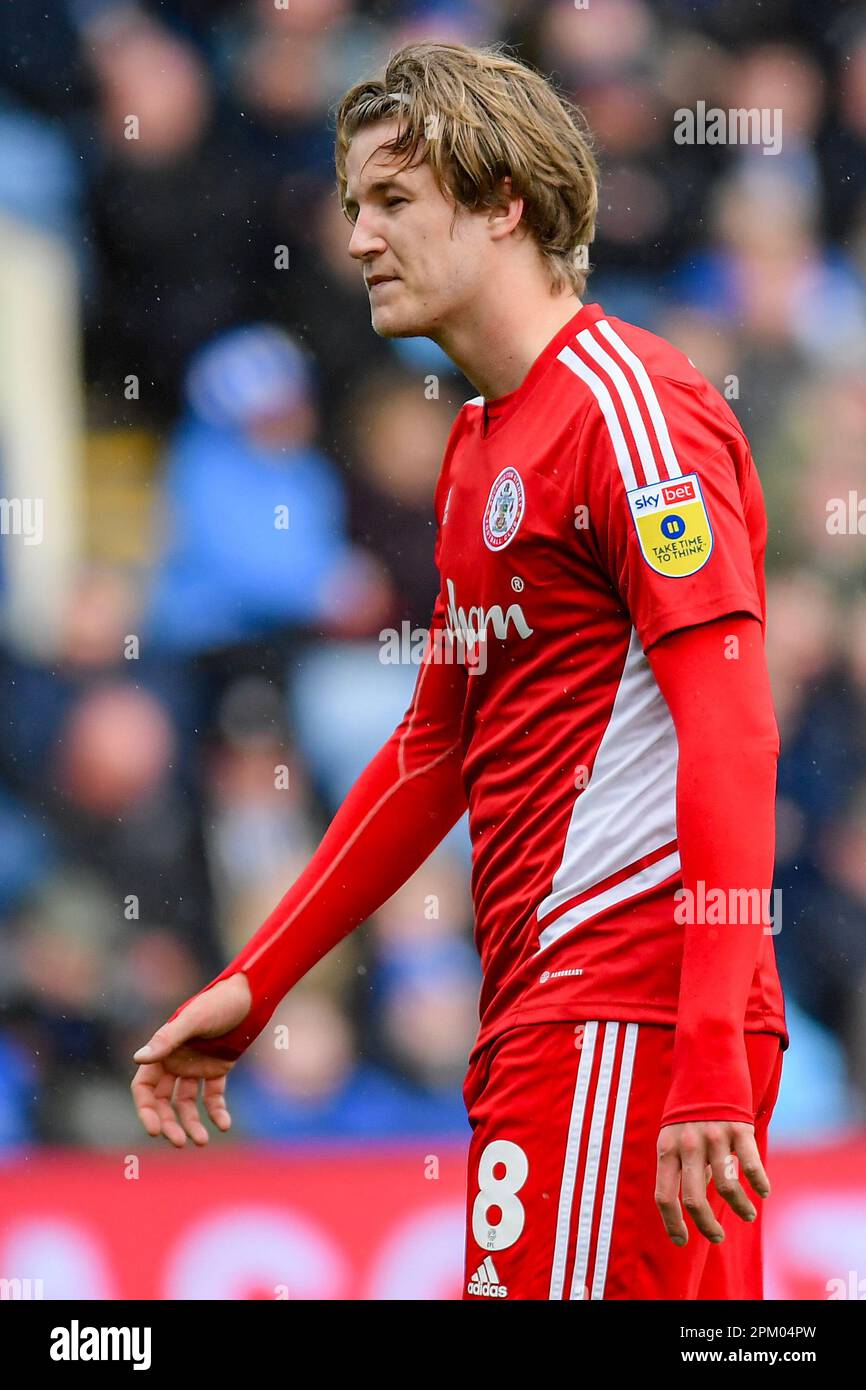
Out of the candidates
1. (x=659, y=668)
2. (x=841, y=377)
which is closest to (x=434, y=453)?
(x=841, y=377)

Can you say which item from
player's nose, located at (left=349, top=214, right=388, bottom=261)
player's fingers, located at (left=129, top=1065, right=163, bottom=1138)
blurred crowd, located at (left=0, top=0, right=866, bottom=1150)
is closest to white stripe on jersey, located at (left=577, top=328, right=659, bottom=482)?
player's nose, located at (left=349, top=214, right=388, bottom=261)

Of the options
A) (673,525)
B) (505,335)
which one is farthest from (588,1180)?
(505,335)

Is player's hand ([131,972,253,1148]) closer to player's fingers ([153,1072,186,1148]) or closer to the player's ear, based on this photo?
player's fingers ([153,1072,186,1148])

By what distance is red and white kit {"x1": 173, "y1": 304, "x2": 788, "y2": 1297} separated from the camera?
71.6 inches

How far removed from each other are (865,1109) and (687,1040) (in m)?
2.44

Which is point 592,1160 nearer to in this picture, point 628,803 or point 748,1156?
point 748,1156

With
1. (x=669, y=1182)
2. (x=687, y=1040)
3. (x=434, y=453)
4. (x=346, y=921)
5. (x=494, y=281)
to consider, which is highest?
(x=434, y=453)

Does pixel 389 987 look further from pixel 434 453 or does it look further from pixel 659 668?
pixel 659 668

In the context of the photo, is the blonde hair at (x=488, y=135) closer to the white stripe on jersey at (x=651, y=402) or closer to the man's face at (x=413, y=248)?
the man's face at (x=413, y=248)

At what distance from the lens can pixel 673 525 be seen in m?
1.87

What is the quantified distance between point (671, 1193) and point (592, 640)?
1.92 ft

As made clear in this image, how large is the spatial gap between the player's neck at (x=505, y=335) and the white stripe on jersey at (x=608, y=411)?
3.3 inches

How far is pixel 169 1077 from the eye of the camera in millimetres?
2270

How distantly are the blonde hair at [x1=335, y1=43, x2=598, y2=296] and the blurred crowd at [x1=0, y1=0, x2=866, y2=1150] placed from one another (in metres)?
1.99
